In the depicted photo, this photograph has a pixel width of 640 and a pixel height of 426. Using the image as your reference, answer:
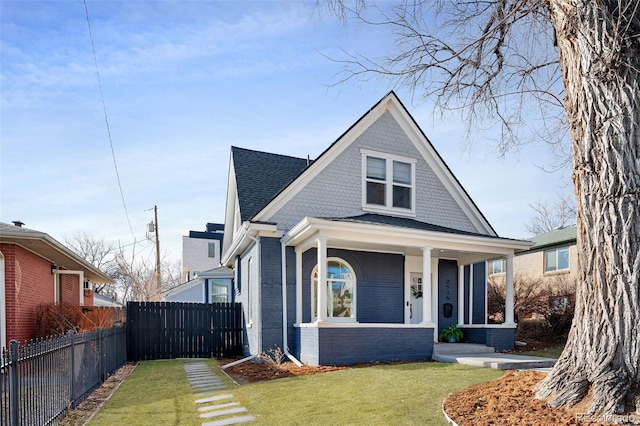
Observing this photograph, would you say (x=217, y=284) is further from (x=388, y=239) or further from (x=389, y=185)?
(x=388, y=239)

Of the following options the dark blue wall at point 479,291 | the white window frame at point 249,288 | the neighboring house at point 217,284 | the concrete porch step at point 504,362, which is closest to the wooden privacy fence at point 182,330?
the white window frame at point 249,288

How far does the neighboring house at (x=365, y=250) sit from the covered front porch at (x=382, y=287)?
29mm

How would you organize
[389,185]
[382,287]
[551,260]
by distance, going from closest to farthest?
[382,287], [389,185], [551,260]

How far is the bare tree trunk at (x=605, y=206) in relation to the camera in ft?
14.8

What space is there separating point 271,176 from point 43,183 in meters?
9.04

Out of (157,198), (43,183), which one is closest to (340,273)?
(43,183)

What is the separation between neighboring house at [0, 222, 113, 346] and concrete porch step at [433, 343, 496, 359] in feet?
33.5

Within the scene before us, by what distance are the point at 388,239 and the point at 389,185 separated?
305 cm

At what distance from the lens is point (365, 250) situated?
1229cm

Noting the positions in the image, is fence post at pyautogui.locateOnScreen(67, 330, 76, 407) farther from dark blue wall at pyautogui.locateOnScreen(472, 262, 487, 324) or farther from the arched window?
dark blue wall at pyautogui.locateOnScreen(472, 262, 487, 324)

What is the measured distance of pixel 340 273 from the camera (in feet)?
39.5

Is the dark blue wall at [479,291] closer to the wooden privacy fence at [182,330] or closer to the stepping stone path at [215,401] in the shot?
the wooden privacy fence at [182,330]

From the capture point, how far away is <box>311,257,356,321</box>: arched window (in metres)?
11.8

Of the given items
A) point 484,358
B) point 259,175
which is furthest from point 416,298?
point 259,175
